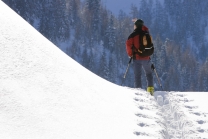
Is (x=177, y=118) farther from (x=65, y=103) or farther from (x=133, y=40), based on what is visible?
(x=133, y=40)

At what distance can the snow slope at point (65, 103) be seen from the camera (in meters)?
5.41

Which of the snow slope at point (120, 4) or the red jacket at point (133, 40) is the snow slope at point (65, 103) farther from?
the snow slope at point (120, 4)

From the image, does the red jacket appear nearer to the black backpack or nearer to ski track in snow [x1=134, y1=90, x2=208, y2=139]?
the black backpack

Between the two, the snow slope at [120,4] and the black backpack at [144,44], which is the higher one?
the snow slope at [120,4]

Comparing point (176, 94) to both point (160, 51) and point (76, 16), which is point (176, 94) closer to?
point (160, 51)

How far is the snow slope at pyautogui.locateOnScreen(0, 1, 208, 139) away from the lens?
213 inches

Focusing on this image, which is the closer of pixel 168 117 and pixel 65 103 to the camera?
pixel 65 103

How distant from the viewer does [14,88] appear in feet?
19.3

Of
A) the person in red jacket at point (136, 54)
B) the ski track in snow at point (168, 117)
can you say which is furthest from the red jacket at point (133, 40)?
the ski track in snow at point (168, 117)

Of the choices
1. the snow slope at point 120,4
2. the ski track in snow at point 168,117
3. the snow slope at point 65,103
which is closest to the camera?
the snow slope at point 65,103

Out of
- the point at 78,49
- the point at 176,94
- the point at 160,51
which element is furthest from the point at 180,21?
the point at 176,94

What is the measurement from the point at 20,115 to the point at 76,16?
10503 cm

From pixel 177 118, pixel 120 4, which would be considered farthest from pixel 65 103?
pixel 120 4

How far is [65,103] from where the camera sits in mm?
6301
